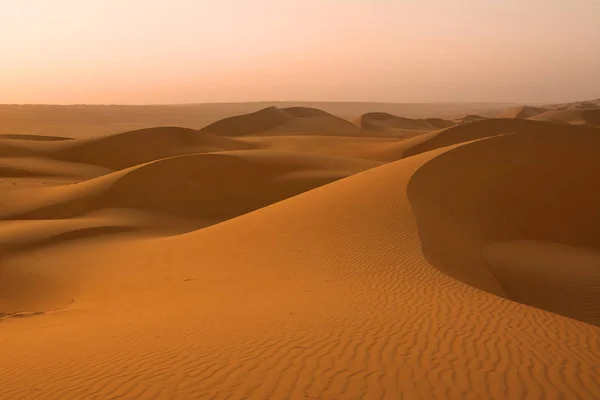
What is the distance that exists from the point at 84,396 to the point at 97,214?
55.8ft

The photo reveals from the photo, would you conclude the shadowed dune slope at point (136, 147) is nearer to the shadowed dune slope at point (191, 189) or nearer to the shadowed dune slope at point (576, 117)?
the shadowed dune slope at point (191, 189)

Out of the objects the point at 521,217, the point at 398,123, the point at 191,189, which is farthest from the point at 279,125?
the point at 521,217

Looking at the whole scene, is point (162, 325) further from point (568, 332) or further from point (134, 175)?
point (134, 175)

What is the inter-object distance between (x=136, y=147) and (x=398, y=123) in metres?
57.4

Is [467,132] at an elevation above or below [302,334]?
below

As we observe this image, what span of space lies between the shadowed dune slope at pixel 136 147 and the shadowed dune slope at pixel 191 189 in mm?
15202

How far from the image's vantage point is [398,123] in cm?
9000

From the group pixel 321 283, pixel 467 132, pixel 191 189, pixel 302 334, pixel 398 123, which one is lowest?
pixel 398 123

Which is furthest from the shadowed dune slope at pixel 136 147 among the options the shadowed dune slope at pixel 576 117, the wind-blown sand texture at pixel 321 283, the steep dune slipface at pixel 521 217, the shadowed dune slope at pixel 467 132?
the shadowed dune slope at pixel 576 117

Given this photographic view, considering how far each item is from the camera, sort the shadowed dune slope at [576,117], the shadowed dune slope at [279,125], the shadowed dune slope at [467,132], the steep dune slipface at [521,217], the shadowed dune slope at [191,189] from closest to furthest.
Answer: the steep dune slipface at [521,217] < the shadowed dune slope at [191,189] < the shadowed dune slope at [467,132] < the shadowed dune slope at [576,117] < the shadowed dune slope at [279,125]

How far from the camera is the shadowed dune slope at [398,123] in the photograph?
84062mm

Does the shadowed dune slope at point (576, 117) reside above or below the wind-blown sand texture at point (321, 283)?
below

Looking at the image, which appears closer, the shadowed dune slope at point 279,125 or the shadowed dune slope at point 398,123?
the shadowed dune slope at point 279,125

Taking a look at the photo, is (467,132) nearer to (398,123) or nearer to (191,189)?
(191,189)
